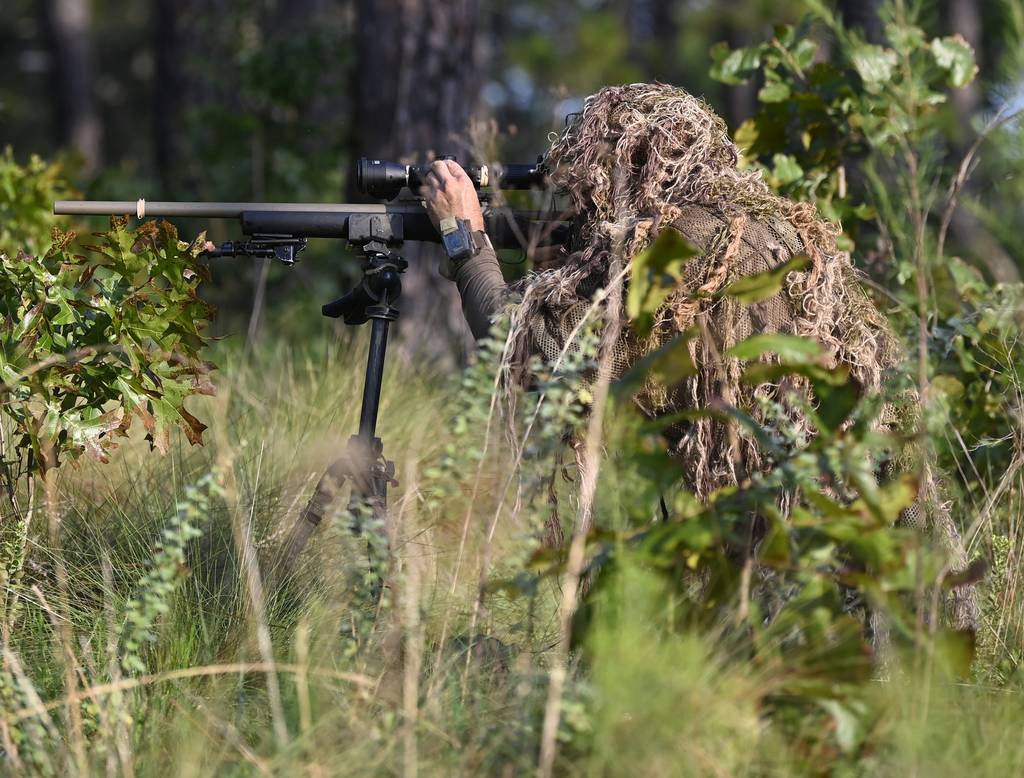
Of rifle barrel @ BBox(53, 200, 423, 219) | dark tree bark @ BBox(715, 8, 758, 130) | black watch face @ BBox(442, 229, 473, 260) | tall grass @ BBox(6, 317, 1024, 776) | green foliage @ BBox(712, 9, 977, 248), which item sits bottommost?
tall grass @ BBox(6, 317, 1024, 776)

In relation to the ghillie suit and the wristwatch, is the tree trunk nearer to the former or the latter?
the wristwatch

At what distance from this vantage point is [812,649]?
221 cm

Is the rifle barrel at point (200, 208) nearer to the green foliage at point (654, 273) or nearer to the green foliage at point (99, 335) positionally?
the green foliage at point (99, 335)

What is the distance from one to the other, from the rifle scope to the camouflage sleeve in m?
0.28

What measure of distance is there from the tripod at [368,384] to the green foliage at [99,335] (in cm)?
40

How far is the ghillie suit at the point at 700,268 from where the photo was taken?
3.06 m

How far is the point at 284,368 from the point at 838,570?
3.47m

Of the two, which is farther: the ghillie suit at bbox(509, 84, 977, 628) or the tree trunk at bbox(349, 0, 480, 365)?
the tree trunk at bbox(349, 0, 480, 365)

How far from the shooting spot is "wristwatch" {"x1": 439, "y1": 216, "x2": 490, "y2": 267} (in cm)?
343

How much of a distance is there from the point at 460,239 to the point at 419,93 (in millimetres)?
3328

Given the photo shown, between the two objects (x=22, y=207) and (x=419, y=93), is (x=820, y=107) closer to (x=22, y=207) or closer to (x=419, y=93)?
(x=419, y=93)

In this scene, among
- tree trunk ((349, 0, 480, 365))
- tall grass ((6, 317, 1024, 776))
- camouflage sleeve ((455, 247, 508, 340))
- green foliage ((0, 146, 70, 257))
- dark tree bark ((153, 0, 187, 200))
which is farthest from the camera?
dark tree bark ((153, 0, 187, 200))

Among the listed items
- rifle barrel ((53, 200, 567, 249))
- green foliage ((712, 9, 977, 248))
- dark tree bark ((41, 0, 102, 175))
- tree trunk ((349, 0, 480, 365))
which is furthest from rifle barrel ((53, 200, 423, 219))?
dark tree bark ((41, 0, 102, 175))

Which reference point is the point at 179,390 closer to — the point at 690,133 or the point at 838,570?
the point at 690,133
